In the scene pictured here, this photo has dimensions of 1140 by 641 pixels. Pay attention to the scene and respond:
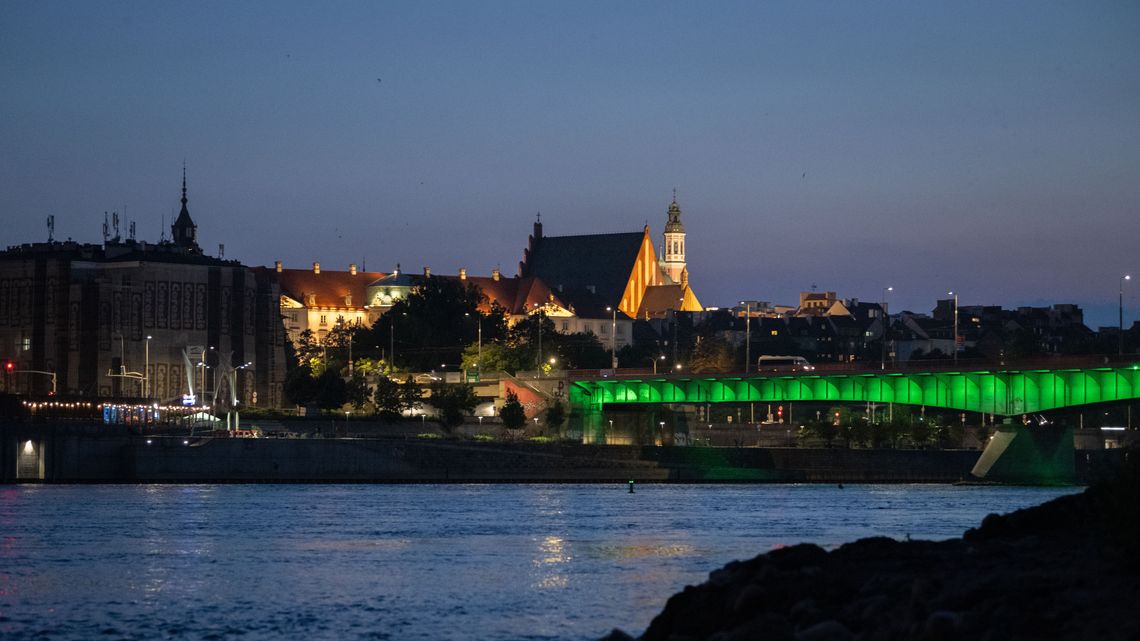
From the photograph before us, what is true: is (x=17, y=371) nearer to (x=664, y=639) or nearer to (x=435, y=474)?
(x=435, y=474)

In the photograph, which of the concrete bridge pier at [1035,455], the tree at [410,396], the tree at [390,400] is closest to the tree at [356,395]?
the tree at [390,400]

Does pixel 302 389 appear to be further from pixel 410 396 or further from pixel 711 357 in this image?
pixel 711 357

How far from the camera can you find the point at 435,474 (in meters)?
112

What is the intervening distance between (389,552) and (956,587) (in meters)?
32.7

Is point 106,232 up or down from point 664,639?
up

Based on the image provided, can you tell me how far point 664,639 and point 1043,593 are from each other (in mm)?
5411

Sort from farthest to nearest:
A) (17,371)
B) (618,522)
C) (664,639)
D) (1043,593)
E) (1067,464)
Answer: (17,371) → (1067,464) → (618,522) → (664,639) → (1043,593)

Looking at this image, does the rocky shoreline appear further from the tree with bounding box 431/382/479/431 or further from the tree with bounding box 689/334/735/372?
the tree with bounding box 689/334/735/372

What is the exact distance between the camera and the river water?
36.8 metres

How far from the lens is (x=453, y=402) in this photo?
13138cm

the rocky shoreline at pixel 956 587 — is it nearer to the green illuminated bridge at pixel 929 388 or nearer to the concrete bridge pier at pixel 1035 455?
the green illuminated bridge at pixel 929 388

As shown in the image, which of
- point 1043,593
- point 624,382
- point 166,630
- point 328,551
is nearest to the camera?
point 1043,593

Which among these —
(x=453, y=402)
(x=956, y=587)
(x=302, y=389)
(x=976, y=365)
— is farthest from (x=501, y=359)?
(x=956, y=587)

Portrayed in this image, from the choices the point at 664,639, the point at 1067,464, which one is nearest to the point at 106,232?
the point at 1067,464
